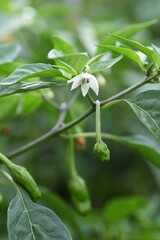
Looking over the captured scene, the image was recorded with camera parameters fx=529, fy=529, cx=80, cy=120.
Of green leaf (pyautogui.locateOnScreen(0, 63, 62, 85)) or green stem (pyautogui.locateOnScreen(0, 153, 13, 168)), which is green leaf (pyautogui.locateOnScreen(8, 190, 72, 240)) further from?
green leaf (pyautogui.locateOnScreen(0, 63, 62, 85))

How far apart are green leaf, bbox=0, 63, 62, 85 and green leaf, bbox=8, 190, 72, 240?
177 millimetres

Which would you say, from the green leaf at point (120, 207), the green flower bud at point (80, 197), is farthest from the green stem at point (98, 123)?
the green leaf at point (120, 207)

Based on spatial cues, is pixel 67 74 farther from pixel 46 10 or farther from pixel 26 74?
pixel 46 10

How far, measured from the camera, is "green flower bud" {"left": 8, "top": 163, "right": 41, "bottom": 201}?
76cm

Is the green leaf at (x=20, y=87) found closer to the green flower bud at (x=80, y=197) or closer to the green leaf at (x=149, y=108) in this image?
the green leaf at (x=149, y=108)

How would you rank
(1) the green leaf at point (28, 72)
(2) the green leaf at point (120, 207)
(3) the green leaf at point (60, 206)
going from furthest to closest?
(2) the green leaf at point (120, 207), (3) the green leaf at point (60, 206), (1) the green leaf at point (28, 72)

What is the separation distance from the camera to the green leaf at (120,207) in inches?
47.1

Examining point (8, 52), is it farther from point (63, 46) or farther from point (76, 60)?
point (76, 60)

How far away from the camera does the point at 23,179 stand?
0.76 metres

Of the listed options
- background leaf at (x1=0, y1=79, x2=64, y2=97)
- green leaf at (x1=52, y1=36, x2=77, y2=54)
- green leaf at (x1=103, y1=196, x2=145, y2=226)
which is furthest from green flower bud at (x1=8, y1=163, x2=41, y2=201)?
green leaf at (x1=103, y1=196, x2=145, y2=226)

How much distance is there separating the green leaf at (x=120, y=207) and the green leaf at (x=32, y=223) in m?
0.47

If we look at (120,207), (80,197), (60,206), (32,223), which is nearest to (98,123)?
(32,223)

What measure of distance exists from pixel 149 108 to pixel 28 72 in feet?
0.58

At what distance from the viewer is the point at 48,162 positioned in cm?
158
